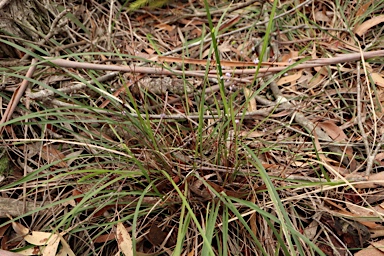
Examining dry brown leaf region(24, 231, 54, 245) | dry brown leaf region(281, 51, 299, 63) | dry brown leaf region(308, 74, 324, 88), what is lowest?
dry brown leaf region(308, 74, 324, 88)

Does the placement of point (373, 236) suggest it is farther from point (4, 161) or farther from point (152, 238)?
point (4, 161)

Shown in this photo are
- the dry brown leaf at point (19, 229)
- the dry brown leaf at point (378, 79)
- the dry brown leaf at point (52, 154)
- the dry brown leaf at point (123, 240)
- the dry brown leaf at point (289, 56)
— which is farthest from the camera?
the dry brown leaf at point (289, 56)

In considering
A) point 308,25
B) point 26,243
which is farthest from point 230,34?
point 26,243

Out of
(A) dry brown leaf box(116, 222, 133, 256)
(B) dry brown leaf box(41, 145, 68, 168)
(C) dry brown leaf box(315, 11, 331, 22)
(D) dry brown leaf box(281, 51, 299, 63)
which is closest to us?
(A) dry brown leaf box(116, 222, 133, 256)

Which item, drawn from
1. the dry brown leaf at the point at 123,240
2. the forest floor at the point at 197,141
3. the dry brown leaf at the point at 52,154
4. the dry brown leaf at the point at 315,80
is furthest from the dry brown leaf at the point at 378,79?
the dry brown leaf at the point at 52,154

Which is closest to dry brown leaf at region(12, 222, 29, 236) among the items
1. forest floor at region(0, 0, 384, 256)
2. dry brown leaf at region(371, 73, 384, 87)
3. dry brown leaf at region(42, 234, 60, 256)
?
forest floor at region(0, 0, 384, 256)

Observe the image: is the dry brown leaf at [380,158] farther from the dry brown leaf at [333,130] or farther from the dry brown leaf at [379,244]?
the dry brown leaf at [379,244]

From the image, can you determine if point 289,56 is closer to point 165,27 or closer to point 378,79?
point 378,79

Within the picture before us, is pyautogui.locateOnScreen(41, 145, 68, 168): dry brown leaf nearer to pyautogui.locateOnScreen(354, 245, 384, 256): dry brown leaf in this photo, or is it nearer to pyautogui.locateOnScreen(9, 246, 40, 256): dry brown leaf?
pyautogui.locateOnScreen(9, 246, 40, 256): dry brown leaf
